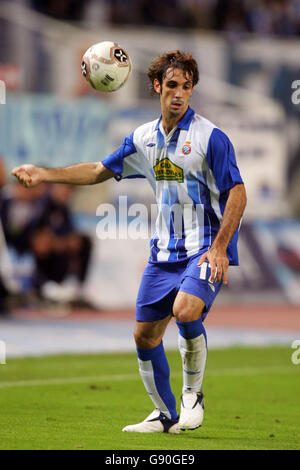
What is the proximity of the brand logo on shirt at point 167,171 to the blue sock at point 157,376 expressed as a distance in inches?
49.6

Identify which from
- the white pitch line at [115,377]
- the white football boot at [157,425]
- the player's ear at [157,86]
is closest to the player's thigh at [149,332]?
the white football boot at [157,425]

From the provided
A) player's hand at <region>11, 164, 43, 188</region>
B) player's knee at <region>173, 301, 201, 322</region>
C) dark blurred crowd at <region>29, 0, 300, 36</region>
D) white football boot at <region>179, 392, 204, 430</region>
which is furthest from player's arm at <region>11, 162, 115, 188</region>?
dark blurred crowd at <region>29, 0, 300, 36</region>

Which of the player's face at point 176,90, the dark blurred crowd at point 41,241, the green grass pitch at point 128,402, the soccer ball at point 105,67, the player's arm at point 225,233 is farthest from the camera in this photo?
the dark blurred crowd at point 41,241

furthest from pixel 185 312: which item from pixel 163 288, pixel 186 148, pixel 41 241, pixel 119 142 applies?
pixel 119 142

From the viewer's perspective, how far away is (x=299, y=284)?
2194cm

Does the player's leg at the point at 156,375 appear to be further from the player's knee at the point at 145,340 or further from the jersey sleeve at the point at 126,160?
the jersey sleeve at the point at 126,160

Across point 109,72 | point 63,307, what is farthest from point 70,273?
point 109,72

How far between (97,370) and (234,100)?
11.3 meters

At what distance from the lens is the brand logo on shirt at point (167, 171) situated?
7.04 metres

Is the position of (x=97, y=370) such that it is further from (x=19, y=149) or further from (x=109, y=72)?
(x=19, y=149)

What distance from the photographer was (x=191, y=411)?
686cm

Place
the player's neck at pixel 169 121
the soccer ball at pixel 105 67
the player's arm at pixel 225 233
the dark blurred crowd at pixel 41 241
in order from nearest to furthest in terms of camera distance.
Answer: the player's arm at pixel 225 233
the player's neck at pixel 169 121
the soccer ball at pixel 105 67
the dark blurred crowd at pixel 41 241

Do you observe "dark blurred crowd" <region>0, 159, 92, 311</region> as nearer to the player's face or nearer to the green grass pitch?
the green grass pitch

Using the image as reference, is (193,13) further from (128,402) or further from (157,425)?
(157,425)
